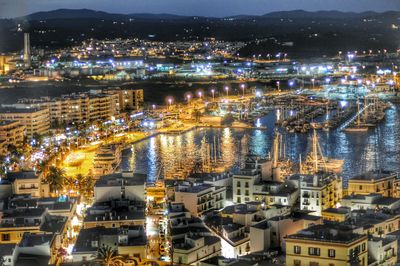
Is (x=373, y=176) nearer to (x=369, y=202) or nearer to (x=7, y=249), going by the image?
(x=369, y=202)

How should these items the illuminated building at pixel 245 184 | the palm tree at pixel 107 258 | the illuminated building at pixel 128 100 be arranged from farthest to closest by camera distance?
the illuminated building at pixel 128 100 < the illuminated building at pixel 245 184 < the palm tree at pixel 107 258

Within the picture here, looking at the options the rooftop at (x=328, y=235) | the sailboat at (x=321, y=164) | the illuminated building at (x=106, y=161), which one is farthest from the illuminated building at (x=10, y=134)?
the rooftop at (x=328, y=235)

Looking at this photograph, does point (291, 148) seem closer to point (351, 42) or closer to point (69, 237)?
point (69, 237)

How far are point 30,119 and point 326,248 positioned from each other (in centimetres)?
1036

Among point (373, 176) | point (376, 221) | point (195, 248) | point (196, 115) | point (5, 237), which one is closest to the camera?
point (195, 248)

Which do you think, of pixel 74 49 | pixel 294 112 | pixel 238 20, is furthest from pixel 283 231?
pixel 238 20

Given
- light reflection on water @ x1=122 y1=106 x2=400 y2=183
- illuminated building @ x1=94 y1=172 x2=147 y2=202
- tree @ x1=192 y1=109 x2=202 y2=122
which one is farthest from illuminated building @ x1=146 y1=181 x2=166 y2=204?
tree @ x1=192 y1=109 x2=202 y2=122

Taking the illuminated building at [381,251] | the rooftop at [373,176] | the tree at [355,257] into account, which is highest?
the tree at [355,257]

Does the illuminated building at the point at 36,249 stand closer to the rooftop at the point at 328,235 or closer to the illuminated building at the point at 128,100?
the rooftop at the point at 328,235

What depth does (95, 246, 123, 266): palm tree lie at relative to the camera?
15.5 feet

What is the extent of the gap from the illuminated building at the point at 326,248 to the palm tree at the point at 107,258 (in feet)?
4.25

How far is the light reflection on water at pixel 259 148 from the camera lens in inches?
396

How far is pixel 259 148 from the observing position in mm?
11820

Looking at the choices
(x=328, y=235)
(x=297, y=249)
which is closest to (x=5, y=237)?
(x=297, y=249)
